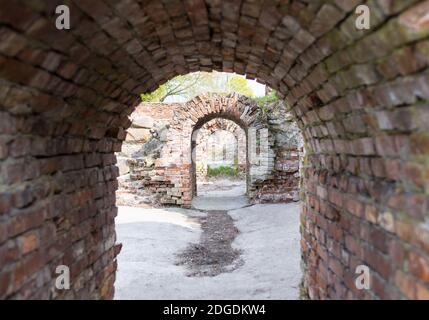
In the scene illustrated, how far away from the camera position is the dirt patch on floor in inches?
257

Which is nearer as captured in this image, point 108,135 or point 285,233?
point 108,135

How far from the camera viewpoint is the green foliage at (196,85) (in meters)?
32.2

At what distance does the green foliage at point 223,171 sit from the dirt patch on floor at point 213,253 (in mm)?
14188

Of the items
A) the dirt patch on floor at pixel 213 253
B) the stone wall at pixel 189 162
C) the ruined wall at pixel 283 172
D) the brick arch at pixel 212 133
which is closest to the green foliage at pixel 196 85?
the brick arch at pixel 212 133

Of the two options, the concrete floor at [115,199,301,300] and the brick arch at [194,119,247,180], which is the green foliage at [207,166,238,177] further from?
the concrete floor at [115,199,301,300]

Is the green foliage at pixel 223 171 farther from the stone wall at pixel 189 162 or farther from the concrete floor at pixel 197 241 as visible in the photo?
the concrete floor at pixel 197 241

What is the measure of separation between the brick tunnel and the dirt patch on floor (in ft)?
9.45

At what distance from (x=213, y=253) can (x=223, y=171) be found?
17549mm

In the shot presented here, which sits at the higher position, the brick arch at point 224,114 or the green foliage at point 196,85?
the green foliage at point 196,85

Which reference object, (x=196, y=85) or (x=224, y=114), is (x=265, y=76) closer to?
(x=224, y=114)

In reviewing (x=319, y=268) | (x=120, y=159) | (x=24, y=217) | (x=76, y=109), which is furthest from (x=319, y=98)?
(x=120, y=159)
